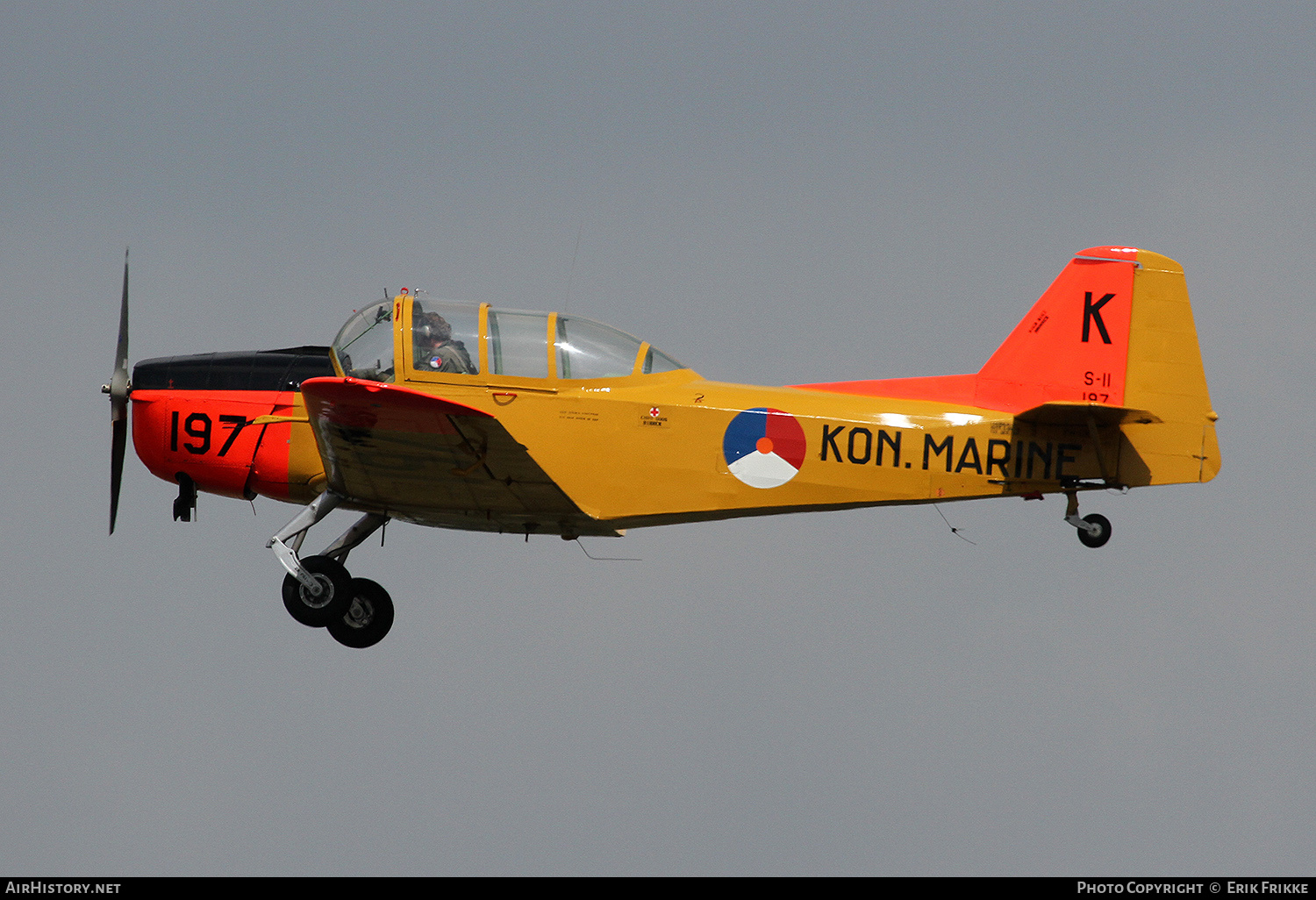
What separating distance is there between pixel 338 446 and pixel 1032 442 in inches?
224

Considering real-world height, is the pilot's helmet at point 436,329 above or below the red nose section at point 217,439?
above

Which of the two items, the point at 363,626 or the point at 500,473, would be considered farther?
the point at 363,626

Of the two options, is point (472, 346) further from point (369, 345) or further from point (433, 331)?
point (369, 345)

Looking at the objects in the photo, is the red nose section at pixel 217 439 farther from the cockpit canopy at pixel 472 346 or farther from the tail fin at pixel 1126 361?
the tail fin at pixel 1126 361

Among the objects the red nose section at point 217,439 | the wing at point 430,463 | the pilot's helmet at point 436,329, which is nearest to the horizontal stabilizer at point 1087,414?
the wing at point 430,463

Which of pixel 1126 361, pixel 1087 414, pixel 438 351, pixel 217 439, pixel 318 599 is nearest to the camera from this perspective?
pixel 1087 414

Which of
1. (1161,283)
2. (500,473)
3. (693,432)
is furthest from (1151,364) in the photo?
(500,473)

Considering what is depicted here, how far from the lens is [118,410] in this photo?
13.6 m

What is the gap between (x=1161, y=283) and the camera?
1331cm

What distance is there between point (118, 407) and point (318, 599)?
2633 mm

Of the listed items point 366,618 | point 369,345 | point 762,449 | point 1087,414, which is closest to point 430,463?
point 369,345

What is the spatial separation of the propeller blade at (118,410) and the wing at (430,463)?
7.30ft

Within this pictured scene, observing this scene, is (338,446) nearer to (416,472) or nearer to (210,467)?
(416,472)

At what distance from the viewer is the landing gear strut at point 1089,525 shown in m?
12.7
